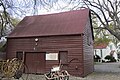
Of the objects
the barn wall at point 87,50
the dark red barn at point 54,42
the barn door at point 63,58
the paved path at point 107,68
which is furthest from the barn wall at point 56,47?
the paved path at point 107,68

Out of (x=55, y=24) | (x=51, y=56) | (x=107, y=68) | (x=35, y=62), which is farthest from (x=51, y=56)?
(x=107, y=68)

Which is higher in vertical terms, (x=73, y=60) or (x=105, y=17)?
(x=105, y=17)

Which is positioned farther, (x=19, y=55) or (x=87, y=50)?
(x=19, y=55)

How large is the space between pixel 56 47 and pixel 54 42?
56 centimetres

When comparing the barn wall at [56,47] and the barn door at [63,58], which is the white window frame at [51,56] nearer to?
the barn wall at [56,47]

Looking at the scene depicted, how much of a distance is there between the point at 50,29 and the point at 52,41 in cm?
160

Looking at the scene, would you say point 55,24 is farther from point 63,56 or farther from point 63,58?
point 63,58

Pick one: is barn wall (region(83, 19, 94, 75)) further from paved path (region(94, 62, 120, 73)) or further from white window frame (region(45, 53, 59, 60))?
paved path (region(94, 62, 120, 73))

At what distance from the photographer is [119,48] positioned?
70.4 meters

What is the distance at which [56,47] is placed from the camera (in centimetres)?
2117

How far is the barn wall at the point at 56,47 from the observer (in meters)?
20.1

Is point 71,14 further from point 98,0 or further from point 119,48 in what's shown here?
point 119,48

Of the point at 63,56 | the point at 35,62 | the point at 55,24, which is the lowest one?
the point at 35,62

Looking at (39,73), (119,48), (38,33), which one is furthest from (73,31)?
(119,48)
